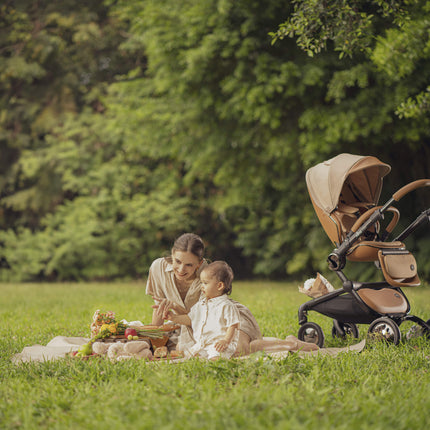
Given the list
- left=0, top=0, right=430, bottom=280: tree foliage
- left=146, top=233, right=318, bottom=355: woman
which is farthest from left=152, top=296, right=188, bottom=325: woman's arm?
left=0, top=0, right=430, bottom=280: tree foliage

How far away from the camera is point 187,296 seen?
542cm

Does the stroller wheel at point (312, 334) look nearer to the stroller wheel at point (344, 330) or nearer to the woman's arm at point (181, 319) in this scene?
the stroller wheel at point (344, 330)

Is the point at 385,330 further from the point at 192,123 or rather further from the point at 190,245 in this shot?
the point at 192,123

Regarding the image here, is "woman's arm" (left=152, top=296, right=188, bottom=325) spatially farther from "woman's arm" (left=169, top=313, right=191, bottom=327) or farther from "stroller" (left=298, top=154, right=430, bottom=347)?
"stroller" (left=298, top=154, right=430, bottom=347)

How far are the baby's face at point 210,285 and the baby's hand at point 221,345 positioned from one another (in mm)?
436

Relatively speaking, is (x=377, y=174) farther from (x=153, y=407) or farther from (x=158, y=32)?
(x=158, y=32)

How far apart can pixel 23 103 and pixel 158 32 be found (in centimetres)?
822

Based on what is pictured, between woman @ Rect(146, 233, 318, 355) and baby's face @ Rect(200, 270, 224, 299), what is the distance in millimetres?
357

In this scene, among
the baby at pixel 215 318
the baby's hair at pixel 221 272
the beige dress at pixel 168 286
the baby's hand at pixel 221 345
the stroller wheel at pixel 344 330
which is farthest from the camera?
the stroller wheel at pixel 344 330

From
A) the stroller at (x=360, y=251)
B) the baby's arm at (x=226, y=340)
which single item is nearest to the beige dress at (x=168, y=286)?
the baby's arm at (x=226, y=340)

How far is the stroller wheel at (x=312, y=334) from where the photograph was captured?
18.0ft

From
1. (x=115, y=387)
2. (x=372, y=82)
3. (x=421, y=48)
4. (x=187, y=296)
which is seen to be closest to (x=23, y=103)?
(x=372, y=82)

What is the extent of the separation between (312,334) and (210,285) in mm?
1318

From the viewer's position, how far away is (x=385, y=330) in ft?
17.0
